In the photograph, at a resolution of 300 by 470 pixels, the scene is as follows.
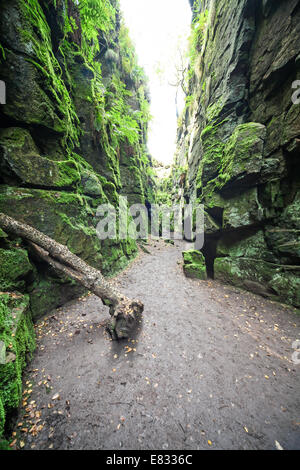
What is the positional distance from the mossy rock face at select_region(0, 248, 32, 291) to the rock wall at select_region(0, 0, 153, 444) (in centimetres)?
2

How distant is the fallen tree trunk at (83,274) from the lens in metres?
3.93

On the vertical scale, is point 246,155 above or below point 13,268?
above

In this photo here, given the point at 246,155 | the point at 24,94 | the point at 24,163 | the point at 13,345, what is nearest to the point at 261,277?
the point at 246,155

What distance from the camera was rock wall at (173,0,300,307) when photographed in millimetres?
5359

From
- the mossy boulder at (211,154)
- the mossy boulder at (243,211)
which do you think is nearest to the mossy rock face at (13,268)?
the mossy boulder at (243,211)

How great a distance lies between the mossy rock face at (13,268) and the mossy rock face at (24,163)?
7.06ft

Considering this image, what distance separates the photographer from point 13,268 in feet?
12.0

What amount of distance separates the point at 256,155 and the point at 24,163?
831cm

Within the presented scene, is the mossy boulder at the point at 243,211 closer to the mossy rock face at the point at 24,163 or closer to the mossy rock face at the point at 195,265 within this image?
the mossy rock face at the point at 195,265

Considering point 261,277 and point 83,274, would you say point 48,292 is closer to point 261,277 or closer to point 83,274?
point 83,274

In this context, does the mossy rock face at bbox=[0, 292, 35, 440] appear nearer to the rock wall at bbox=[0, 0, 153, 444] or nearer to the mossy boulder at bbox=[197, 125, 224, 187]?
the rock wall at bbox=[0, 0, 153, 444]

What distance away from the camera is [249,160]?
20.5 feet

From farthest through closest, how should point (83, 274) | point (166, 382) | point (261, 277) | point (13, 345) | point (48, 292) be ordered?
1. point (261, 277)
2. point (48, 292)
3. point (83, 274)
4. point (166, 382)
5. point (13, 345)

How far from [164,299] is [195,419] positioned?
3534mm
